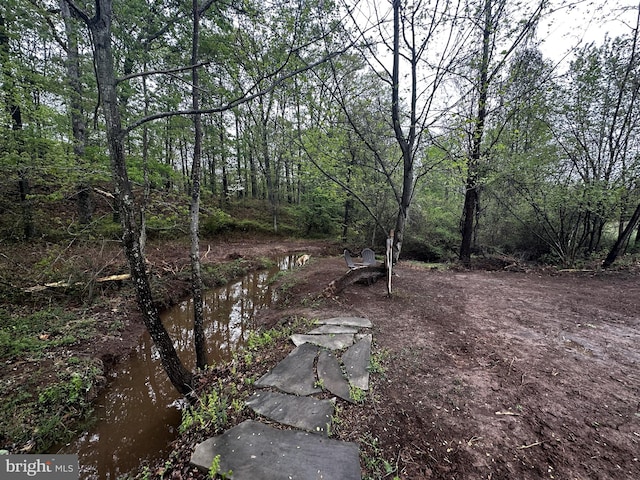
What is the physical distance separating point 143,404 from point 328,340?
254cm

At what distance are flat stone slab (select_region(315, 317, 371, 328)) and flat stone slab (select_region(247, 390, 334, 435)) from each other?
4.82 feet

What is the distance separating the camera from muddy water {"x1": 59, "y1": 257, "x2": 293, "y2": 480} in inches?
97.2

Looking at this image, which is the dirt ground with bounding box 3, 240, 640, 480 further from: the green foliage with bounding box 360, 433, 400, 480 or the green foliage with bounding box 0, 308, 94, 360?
the green foliage with bounding box 0, 308, 94, 360

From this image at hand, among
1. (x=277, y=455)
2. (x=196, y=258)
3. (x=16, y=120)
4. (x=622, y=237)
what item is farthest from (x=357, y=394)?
(x=16, y=120)

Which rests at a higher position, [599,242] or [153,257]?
[599,242]

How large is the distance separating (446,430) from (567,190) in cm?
837

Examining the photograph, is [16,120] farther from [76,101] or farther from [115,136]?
[115,136]

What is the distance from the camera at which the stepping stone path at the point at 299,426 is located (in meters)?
1.49

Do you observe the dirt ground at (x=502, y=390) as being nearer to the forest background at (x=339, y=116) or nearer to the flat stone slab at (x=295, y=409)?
the flat stone slab at (x=295, y=409)

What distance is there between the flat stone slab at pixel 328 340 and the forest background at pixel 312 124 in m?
1.31

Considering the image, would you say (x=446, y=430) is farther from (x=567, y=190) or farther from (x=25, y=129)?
(x=25, y=129)

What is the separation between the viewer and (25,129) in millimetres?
6031

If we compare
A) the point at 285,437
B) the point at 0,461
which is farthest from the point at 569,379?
the point at 0,461

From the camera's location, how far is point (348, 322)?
3539 millimetres
